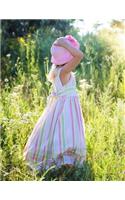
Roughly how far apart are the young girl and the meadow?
3.2 inches

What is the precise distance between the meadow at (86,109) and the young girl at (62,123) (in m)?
0.08

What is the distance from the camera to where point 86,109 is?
4.57 m

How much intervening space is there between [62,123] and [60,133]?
0.07m

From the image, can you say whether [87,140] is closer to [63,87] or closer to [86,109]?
[63,87]

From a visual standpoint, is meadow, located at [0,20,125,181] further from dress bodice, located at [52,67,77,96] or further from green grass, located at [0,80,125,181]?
dress bodice, located at [52,67,77,96]

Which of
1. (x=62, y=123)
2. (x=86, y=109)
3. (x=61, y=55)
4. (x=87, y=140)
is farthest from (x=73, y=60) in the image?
(x=86, y=109)

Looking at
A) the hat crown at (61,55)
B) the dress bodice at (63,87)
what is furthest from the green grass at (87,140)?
the hat crown at (61,55)

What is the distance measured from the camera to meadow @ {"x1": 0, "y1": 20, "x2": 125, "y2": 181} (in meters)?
3.62

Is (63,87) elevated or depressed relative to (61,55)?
depressed

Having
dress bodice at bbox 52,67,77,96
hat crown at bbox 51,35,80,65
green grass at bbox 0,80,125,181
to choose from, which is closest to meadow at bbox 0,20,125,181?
green grass at bbox 0,80,125,181

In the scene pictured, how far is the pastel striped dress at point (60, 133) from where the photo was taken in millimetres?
3594
